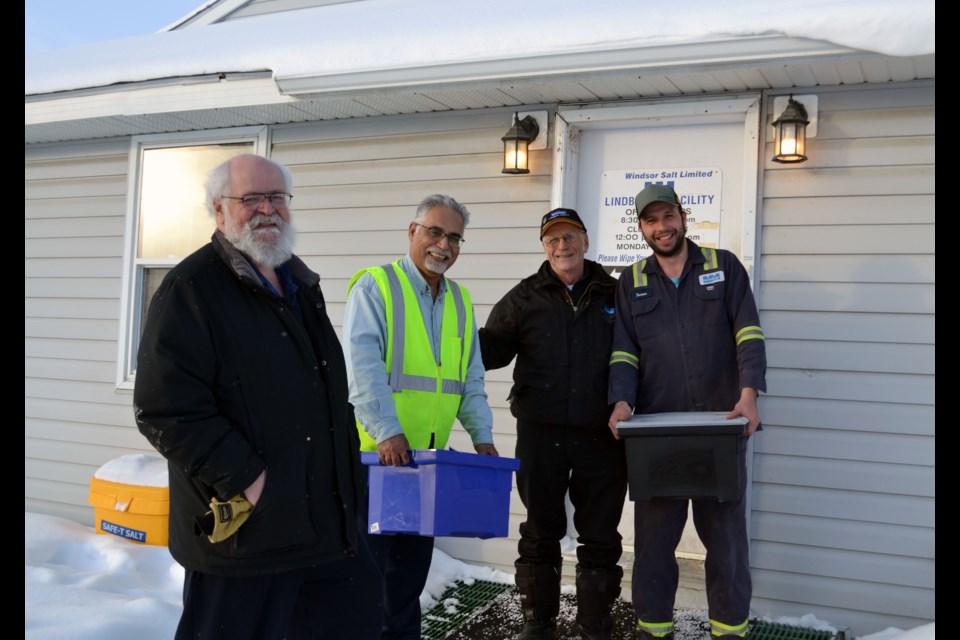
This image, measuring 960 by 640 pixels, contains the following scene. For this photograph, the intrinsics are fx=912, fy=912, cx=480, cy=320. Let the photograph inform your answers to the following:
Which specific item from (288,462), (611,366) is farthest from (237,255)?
(611,366)

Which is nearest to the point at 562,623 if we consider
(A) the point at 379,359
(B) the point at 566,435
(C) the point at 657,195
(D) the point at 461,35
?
(B) the point at 566,435

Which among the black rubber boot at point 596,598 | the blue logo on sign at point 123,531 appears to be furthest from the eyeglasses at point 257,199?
the blue logo on sign at point 123,531

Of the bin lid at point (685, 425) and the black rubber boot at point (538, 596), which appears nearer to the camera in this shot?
the bin lid at point (685, 425)

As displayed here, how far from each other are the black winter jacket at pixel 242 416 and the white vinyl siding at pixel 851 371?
286 centimetres

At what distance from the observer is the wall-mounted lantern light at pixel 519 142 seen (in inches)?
208

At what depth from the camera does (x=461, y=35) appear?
196 inches

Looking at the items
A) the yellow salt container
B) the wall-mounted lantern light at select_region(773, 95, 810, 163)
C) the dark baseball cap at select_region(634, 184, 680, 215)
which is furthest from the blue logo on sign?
the wall-mounted lantern light at select_region(773, 95, 810, 163)

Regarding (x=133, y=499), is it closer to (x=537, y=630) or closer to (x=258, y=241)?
(x=537, y=630)

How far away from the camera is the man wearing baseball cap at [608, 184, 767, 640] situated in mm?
3885

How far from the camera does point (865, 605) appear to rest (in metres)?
4.60

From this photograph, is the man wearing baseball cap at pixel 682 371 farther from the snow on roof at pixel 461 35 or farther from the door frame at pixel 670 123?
the snow on roof at pixel 461 35

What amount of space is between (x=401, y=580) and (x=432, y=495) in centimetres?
48

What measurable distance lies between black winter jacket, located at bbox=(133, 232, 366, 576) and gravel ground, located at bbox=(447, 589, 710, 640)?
1.92m
